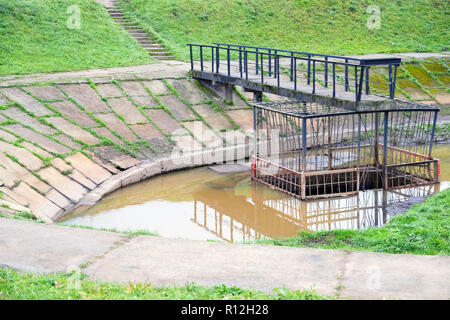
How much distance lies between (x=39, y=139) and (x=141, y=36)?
13.5 metres

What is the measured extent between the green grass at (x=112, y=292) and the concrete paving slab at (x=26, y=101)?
12.9 m

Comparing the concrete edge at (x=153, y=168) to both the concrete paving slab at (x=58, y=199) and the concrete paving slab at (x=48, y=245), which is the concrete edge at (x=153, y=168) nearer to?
the concrete paving slab at (x=58, y=199)

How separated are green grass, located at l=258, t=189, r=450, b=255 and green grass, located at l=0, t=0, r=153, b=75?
618 inches

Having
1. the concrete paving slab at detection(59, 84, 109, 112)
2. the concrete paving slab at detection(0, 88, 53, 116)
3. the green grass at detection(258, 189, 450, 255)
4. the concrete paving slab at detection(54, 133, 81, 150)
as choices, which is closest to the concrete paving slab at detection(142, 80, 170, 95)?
the concrete paving slab at detection(59, 84, 109, 112)

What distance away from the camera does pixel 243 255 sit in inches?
358

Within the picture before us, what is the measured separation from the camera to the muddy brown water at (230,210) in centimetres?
1454

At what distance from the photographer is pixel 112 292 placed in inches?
291

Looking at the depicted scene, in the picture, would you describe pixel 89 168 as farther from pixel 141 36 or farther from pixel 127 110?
pixel 141 36

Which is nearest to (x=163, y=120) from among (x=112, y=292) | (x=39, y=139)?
(x=39, y=139)

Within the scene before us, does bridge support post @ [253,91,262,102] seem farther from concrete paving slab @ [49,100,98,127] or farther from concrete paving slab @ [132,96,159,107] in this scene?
concrete paving slab @ [49,100,98,127]

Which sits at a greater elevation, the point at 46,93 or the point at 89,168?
the point at 46,93
